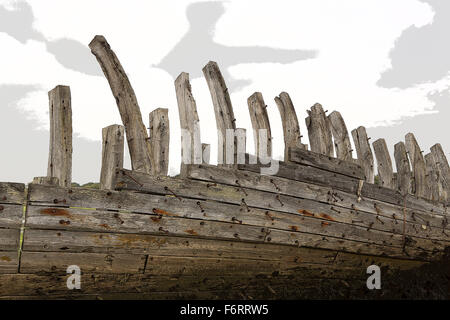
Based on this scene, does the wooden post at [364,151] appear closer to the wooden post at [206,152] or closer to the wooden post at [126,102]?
the wooden post at [206,152]

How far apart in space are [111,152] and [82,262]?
136 cm

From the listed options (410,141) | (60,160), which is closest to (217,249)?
(60,160)

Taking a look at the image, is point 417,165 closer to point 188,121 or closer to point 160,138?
point 188,121

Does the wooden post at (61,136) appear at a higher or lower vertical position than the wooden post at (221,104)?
lower

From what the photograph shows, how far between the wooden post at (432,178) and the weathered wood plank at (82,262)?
703 centimetres

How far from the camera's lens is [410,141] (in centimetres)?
1007

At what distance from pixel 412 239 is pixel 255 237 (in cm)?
413

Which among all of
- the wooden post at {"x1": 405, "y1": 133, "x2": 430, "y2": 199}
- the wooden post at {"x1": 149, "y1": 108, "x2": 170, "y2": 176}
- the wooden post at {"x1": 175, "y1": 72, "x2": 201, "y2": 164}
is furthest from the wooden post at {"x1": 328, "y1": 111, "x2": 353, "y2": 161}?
the wooden post at {"x1": 149, "y1": 108, "x2": 170, "y2": 176}

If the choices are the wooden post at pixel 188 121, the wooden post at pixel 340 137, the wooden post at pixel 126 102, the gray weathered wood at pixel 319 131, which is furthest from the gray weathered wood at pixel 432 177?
the wooden post at pixel 126 102

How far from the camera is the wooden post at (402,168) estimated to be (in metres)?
9.48

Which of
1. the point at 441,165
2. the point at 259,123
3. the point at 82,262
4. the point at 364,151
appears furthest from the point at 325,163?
the point at 441,165

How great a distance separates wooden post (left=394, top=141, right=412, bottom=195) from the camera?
9477 millimetres

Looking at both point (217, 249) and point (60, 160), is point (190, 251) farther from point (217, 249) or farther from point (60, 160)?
point (60, 160)

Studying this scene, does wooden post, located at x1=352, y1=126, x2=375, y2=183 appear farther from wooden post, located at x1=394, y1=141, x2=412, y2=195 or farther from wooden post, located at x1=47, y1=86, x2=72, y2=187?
wooden post, located at x1=47, y1=86, x2=72, y2=187
